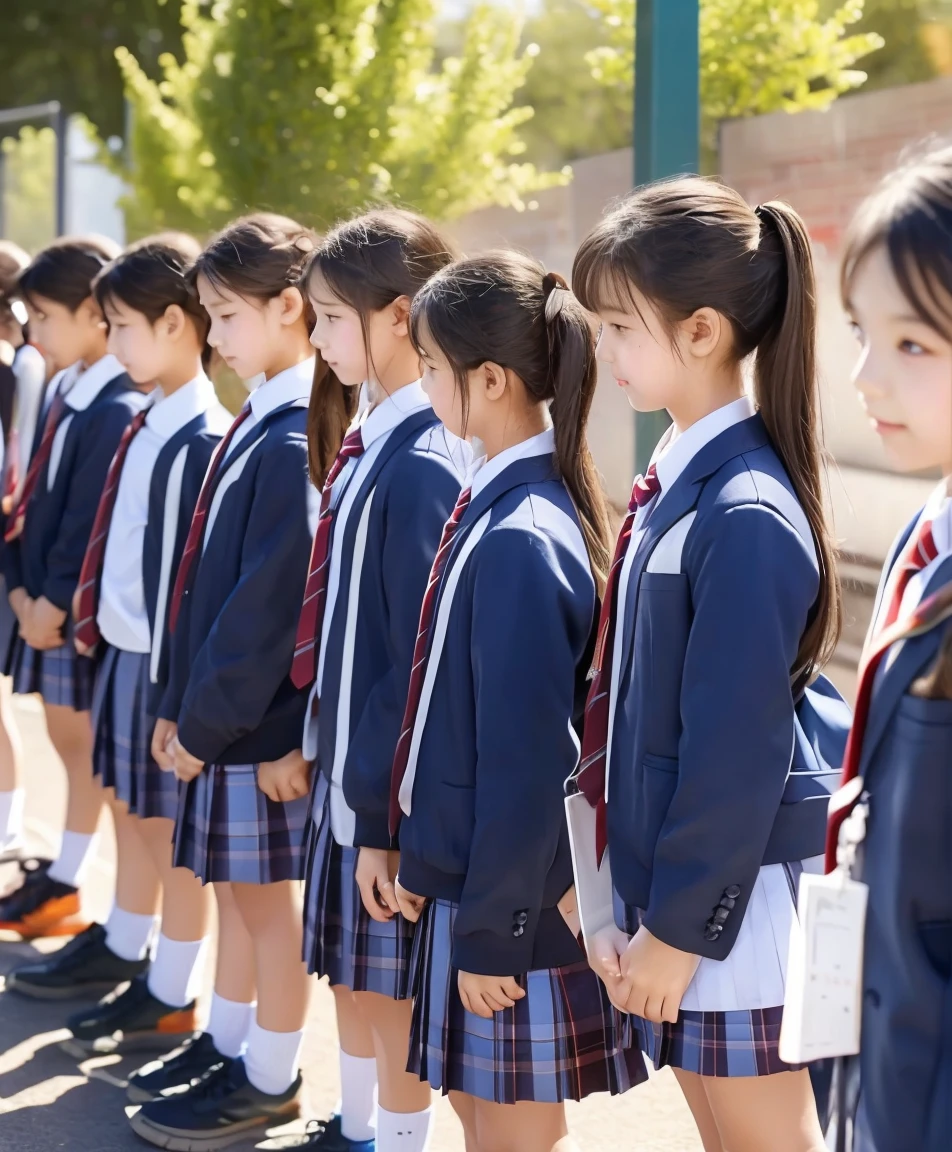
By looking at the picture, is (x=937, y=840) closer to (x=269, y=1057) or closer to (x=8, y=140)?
(x=269, y=1057)

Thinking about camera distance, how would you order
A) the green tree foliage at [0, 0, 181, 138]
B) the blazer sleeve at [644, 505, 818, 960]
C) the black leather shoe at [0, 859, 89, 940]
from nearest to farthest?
the blazer sleeve at [644, 505, 818, 960]
the black leather shoe at [0, 859, 89, 940]
the green tree foliage at [0, 0, 181, 138]

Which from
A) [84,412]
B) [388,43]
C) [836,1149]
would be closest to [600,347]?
[836,1149]

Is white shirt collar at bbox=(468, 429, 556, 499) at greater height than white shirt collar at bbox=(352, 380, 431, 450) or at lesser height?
lesser

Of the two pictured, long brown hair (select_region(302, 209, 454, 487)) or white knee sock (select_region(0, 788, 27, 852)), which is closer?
long brown hair (select_region(302, 209, 454, 487))

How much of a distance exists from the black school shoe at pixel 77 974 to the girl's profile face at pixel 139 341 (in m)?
1.44

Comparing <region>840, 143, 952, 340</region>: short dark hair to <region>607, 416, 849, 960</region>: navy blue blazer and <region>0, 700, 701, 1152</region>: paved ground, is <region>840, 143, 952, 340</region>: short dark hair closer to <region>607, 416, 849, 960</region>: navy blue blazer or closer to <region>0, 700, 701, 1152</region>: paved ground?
<region>607, 416, 849, 960</region>: navy blue blazer

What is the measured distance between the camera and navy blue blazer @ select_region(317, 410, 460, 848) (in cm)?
229

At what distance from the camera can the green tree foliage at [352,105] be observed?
19.5 feet

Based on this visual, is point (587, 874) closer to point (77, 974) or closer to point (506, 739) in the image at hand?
point (506, 739)

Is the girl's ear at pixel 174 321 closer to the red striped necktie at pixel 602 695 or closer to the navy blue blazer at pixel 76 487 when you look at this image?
the navy blue blazer at pixel 76 487

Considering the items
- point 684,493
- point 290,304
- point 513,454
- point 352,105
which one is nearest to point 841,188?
point 290,304

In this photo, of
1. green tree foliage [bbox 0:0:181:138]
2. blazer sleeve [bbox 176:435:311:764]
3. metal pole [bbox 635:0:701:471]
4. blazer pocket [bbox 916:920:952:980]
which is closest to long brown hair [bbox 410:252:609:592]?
blazer sleeve [bbox 176:435:311:764]

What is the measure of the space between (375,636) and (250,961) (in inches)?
40.8

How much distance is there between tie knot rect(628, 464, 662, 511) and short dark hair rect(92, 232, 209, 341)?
5.25ft
